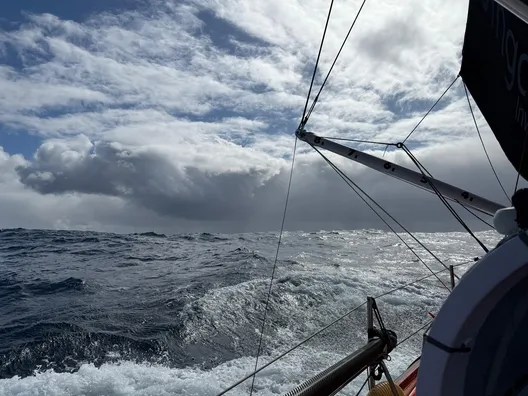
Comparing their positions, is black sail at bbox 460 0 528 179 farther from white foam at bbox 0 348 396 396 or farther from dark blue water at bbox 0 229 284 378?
dark blue water at bbox 0 229 284 378

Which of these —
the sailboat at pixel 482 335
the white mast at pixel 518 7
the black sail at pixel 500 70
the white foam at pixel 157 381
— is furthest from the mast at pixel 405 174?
the white mast at pixel 518 7

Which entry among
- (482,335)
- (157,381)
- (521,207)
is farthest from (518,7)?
(157,381)

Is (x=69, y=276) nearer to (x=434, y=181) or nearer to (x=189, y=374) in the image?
(x=189, y=374)

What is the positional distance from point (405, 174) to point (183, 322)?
6.61 m

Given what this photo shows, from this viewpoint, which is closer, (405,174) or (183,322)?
(405,174)

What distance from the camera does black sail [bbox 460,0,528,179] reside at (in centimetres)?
399

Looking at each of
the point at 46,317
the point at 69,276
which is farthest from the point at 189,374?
the point at 69,276

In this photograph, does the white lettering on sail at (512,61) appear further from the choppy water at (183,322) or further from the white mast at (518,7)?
the choppy water at (183,322)

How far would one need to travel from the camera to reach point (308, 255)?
74.1ft

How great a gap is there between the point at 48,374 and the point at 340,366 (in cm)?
635

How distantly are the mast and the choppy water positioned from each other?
11.1 feet

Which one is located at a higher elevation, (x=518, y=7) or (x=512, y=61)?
(x=512, y=61)

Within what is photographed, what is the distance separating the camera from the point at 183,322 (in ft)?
32.7

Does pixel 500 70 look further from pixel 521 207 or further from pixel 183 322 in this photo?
pixel 183 322
